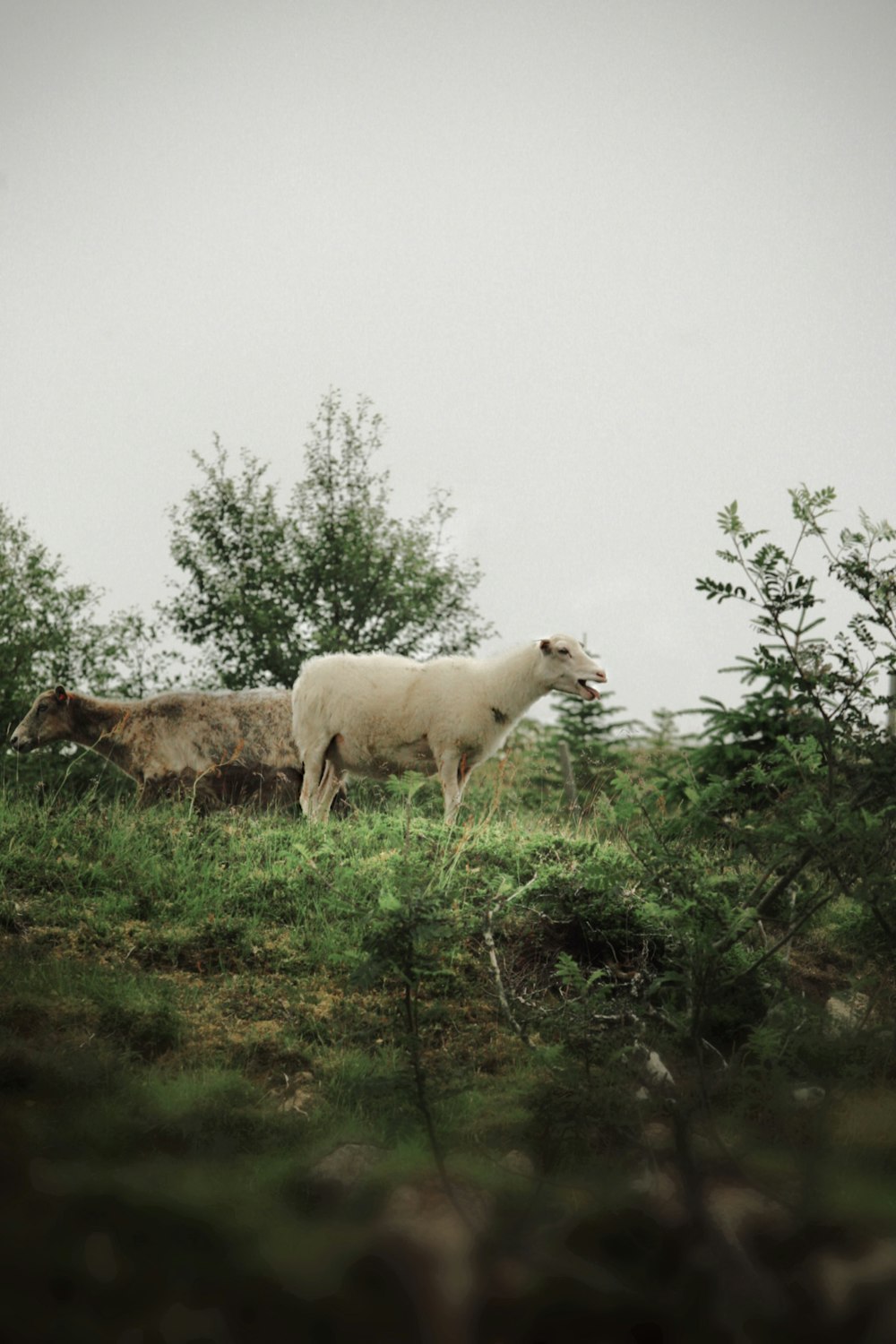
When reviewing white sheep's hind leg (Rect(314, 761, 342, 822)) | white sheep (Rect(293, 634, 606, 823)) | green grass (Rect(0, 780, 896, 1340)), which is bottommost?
green grass (Rect(0, 780, 896, 1340))

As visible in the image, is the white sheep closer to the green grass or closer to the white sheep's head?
the white sheep's head

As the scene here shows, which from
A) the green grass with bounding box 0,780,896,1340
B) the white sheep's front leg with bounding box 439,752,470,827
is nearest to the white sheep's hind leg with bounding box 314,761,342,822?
the white sheep's front leg with bounding box 439,752,470,827

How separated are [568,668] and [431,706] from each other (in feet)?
4.63

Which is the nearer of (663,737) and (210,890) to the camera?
(210,890)

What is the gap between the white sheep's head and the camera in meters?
11.2

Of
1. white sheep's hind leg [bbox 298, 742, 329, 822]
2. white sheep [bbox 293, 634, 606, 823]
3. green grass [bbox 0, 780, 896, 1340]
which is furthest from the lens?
white sheep's hind leg [bbox 298, 742, 329, 822]

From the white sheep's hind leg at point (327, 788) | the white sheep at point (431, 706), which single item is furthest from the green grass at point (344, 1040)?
the white sheep's hind leg at point (327, 788)

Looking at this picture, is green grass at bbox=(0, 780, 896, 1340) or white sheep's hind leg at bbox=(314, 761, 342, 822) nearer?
green grass at bbox=(0, 780, 896, 1340)

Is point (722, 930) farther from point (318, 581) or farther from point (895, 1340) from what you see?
point (318, 581)

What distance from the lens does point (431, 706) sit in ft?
36.3

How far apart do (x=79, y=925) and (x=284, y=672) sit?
12.2 metres

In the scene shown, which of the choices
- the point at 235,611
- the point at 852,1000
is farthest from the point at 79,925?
the point at 235,611

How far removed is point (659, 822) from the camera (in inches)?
263

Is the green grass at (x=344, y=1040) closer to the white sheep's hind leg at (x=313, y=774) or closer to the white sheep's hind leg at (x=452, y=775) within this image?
the white sheep's hind leg at (x=452, y=775)
